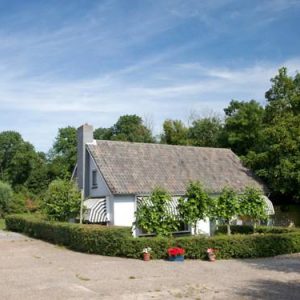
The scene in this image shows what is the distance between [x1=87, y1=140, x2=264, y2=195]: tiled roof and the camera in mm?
34344

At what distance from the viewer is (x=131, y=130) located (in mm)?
75062

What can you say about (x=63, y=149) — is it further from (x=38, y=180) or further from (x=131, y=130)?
(x=131, y=130)

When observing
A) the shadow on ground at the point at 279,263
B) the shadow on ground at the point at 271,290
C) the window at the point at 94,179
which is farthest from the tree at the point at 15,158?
the shadow on ground at the point at 271,290

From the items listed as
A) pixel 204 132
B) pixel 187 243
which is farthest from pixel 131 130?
pixel 187 243

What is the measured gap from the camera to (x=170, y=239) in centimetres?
2300

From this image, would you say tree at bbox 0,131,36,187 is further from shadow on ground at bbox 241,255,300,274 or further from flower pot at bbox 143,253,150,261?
shadow on ground at bbox 241,255,300,274

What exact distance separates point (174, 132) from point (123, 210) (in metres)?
29.3

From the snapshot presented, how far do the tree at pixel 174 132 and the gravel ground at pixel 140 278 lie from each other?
121 feet

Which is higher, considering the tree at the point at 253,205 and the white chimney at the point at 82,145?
the white chimney at the point at 82,145

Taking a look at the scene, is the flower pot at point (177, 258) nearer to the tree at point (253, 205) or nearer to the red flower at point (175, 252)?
the red flower at point (175, 252)

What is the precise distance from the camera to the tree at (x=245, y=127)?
45.4m

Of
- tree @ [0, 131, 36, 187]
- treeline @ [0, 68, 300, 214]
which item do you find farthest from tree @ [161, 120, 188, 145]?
tree @ [0, 131, 36, 187]

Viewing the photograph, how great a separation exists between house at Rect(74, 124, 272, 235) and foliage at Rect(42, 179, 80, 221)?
1026 millimetres

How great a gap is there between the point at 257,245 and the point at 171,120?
40092 mm
